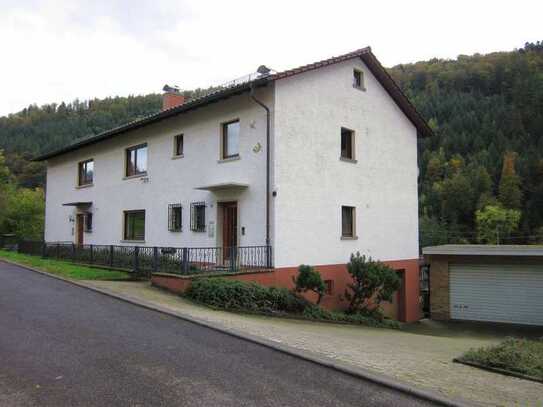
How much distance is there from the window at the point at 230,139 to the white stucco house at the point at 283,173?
1.4 inches

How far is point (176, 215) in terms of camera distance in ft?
60.0

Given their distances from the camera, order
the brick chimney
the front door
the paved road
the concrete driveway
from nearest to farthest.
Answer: the paved road < the concrete driveway < the front door < the brick chimney

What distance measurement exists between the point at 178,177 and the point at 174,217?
1.54 m

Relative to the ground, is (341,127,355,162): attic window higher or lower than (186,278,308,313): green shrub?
higher

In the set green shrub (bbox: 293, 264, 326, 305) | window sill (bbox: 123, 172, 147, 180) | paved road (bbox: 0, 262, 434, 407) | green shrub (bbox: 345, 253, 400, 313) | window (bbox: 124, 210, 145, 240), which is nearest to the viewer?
paved road (bbox: 0, 262, 434, 407)

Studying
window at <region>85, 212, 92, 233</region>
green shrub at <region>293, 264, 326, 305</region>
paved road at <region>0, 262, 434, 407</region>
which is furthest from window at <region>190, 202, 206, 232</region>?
window at <region>85, 212, 92, 233</region>

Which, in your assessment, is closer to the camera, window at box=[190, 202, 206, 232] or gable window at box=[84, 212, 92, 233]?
window at box=[190, 202, 206, 232]

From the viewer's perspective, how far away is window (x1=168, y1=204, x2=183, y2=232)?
59.3 ft

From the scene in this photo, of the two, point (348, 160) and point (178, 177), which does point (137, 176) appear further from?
point (348, 160)

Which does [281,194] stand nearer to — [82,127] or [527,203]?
[82,127]

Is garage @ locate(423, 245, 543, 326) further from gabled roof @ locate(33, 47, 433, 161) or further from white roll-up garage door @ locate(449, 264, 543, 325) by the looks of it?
gabled roof @ locate(33, 47, 433, 161)

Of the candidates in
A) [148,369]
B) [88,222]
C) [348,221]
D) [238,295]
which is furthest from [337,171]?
[88,222]

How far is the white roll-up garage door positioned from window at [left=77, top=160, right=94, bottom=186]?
17683 millimetres

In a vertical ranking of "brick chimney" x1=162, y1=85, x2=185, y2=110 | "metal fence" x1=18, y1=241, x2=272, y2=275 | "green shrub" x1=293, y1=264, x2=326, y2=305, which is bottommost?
"green shrub" x1=293, y1=264, x2=326, y2=305
